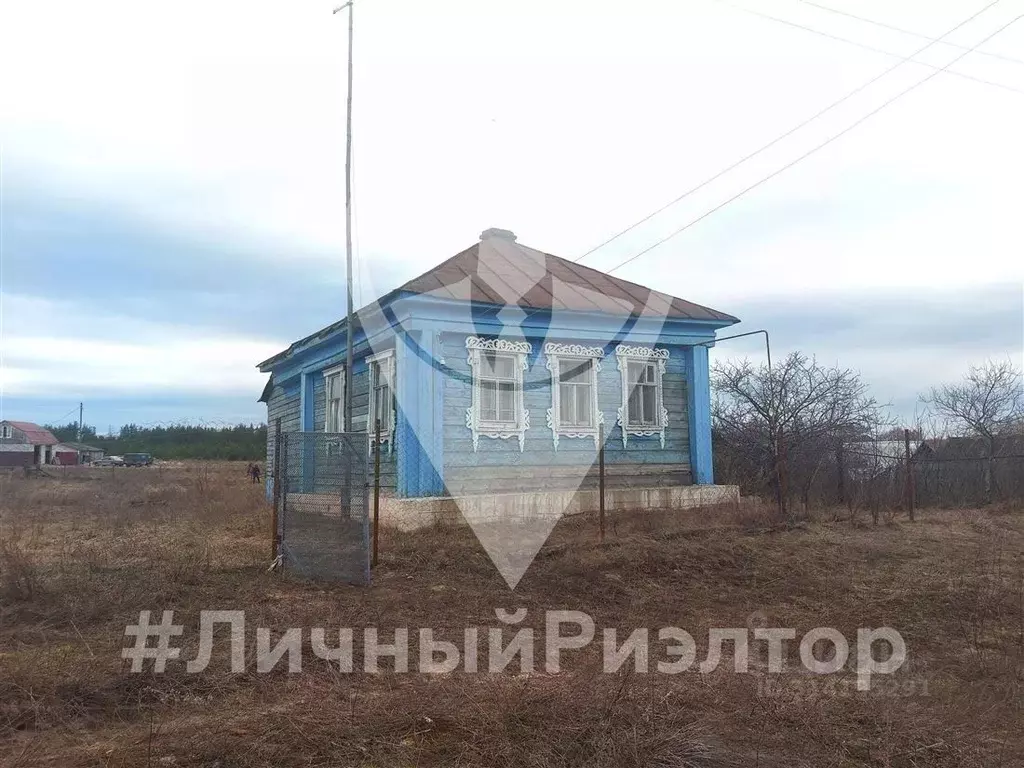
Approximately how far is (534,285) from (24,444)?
65.8 m

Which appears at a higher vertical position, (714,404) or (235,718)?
(714,404)

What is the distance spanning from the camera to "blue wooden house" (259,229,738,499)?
478 inches

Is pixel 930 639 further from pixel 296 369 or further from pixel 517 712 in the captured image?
pixel 296 369

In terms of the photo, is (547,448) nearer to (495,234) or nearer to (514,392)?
(514,392)

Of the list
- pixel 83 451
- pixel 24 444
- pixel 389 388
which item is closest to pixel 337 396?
pixel 389 388

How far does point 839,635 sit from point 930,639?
694 mm

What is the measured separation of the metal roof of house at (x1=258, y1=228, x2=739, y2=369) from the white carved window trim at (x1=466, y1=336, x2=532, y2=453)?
702 mm

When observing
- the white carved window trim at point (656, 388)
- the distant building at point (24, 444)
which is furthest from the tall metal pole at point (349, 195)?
the distant building at point (24, 444)

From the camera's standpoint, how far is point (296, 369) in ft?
59.2

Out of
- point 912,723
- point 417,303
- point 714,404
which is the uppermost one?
point 417,303

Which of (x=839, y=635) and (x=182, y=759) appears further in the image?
(x=839, y=635)

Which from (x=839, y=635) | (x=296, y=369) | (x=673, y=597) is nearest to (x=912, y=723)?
(x=839, y=635)

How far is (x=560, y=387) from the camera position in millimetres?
13516

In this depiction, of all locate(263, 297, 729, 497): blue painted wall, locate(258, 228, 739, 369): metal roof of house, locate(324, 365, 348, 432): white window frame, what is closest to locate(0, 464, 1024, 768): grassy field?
locate(263, 297, 729, 497): blue painted wall
